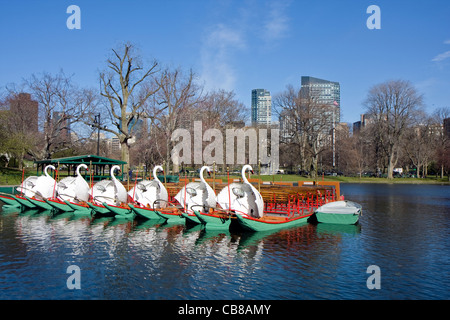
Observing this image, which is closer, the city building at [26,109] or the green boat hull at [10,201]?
the green boat hull at [10,201]

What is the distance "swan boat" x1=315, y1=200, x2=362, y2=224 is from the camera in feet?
81.9

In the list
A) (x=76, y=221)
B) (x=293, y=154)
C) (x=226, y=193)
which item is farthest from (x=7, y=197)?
(x=293, y=154)

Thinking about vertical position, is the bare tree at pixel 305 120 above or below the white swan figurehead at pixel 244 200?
above

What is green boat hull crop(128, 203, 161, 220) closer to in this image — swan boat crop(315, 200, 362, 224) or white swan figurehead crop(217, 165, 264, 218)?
white swan figurehead crop(217, 165, 264, 218)

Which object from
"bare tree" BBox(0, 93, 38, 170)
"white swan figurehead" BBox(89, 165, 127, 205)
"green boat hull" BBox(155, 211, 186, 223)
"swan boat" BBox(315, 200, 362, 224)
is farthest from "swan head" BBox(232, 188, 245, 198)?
"bare tree" BBox(0, 93, 38, 170)

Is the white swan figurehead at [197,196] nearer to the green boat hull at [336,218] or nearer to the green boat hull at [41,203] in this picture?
the green boat hull at [336,218]

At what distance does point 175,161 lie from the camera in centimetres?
6309

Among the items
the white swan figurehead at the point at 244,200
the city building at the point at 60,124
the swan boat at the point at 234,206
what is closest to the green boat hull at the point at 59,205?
the swan boat at the point at 234,206


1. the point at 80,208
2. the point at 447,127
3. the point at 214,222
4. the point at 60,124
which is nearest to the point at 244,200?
the point at 214,222

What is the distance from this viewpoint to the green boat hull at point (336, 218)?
981 inches

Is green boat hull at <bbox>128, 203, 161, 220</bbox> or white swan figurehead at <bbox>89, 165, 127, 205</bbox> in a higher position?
white swan figurehead at <bbox>89, 165, 127, 205</bbox>

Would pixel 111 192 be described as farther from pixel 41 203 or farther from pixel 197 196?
pixel 197 196

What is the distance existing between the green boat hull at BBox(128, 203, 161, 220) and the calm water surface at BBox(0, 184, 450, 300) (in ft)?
3.38
